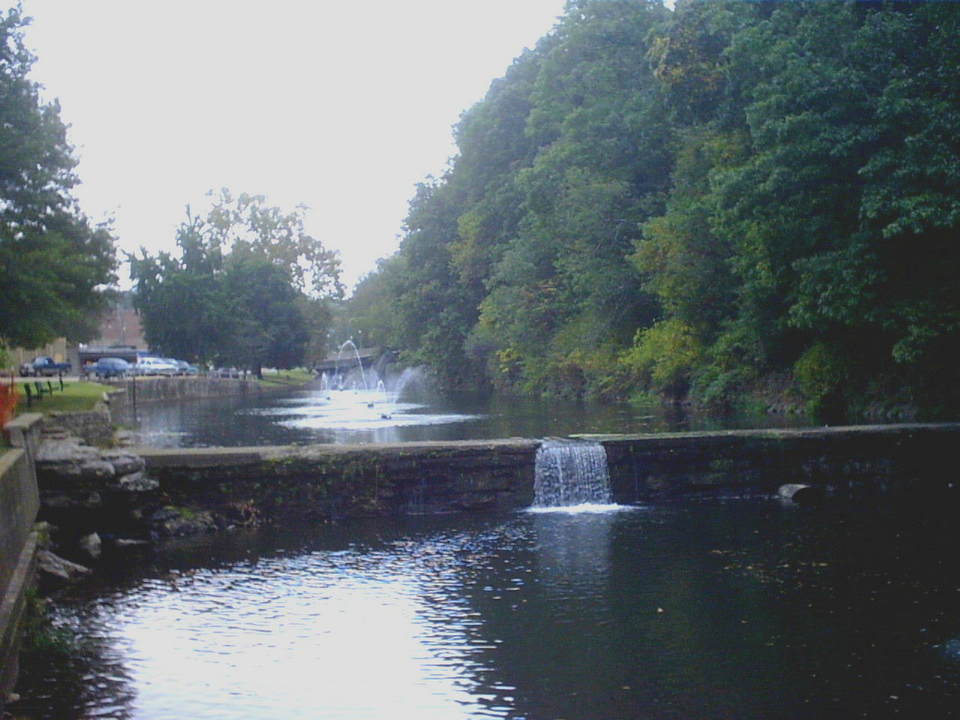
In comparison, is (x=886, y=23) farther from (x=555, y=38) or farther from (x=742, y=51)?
(x=555, y=38)

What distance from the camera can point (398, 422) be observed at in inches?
1433

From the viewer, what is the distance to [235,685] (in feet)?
31.9

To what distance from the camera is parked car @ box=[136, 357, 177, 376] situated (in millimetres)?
73438

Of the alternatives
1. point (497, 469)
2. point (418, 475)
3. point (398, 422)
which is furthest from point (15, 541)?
point (398, 422)

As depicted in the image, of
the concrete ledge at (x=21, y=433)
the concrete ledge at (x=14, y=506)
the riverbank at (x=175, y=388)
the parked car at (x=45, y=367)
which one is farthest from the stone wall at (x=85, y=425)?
the parked car at (x=45, y=367)

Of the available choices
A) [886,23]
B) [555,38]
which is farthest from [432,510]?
[555,38]

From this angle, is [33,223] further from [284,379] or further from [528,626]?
[284,379]

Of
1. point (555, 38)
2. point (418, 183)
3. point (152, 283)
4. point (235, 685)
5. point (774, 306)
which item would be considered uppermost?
point (555, 38)

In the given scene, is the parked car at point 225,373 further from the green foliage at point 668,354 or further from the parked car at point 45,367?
the green foliage at point 668,354

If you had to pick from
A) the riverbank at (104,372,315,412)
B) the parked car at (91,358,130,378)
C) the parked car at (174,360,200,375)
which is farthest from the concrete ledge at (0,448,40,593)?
the parked car at (174,360,200,375)

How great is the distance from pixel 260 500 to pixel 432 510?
2897 mm

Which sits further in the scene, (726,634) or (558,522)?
(558,522)

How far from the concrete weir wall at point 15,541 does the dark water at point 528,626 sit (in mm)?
468

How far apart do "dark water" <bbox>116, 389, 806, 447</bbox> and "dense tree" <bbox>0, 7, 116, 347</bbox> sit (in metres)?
4.36
